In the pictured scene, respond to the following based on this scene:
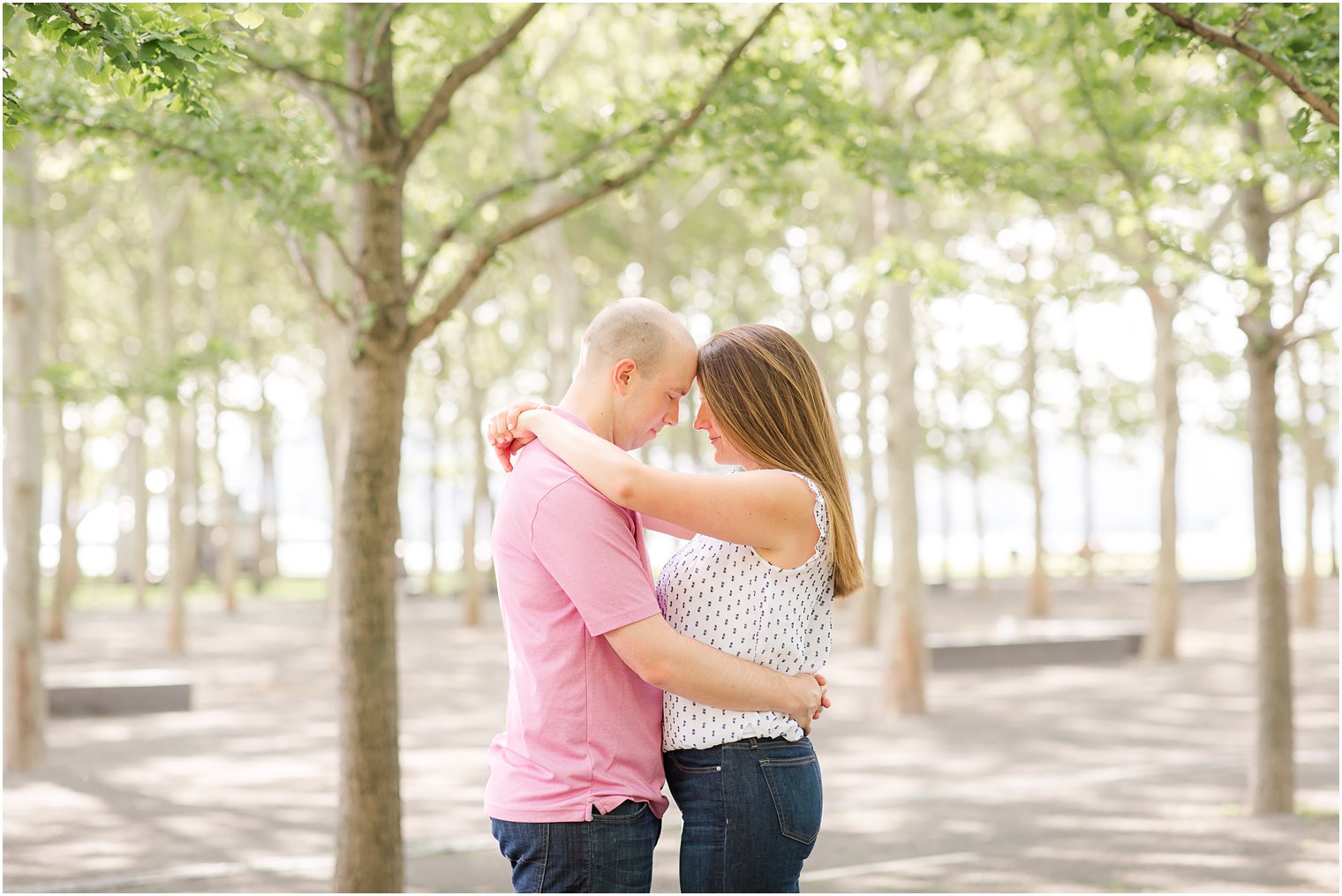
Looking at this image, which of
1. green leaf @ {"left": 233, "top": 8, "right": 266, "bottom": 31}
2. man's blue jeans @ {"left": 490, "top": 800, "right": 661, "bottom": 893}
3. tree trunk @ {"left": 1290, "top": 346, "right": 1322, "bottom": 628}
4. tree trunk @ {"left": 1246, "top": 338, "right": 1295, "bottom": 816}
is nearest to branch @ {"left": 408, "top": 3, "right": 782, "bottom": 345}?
green leaf @ {"left": 233, "top": 8, "right": 266, "bottom": 31}

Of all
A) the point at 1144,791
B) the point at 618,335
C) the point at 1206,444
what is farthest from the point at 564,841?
the point at 1206,444

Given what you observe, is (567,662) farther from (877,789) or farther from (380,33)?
(877,789)

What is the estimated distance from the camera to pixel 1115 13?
10.7 meters

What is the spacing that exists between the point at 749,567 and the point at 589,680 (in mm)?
377

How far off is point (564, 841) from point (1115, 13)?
10264 millimetres

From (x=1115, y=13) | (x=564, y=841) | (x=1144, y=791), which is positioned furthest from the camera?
(x=1115, y=13)

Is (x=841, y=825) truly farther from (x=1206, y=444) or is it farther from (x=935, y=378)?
(x=1206, y=444)

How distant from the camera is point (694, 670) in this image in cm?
232

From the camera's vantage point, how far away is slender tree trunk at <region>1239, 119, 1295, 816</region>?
7613 millimetres

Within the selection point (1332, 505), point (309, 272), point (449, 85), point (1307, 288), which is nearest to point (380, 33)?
point (449, 85)

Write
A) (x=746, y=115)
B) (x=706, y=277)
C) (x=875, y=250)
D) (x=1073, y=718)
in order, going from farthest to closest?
(x=706, y=277) < (x=1073, y=718) < (x=875, y=250) < (x=746, y=115)

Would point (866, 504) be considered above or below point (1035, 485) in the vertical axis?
below

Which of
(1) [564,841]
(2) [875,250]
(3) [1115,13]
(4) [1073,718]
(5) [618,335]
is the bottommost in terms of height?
(4) [1073,718]

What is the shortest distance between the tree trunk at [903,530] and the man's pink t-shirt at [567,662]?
10.5 metres
